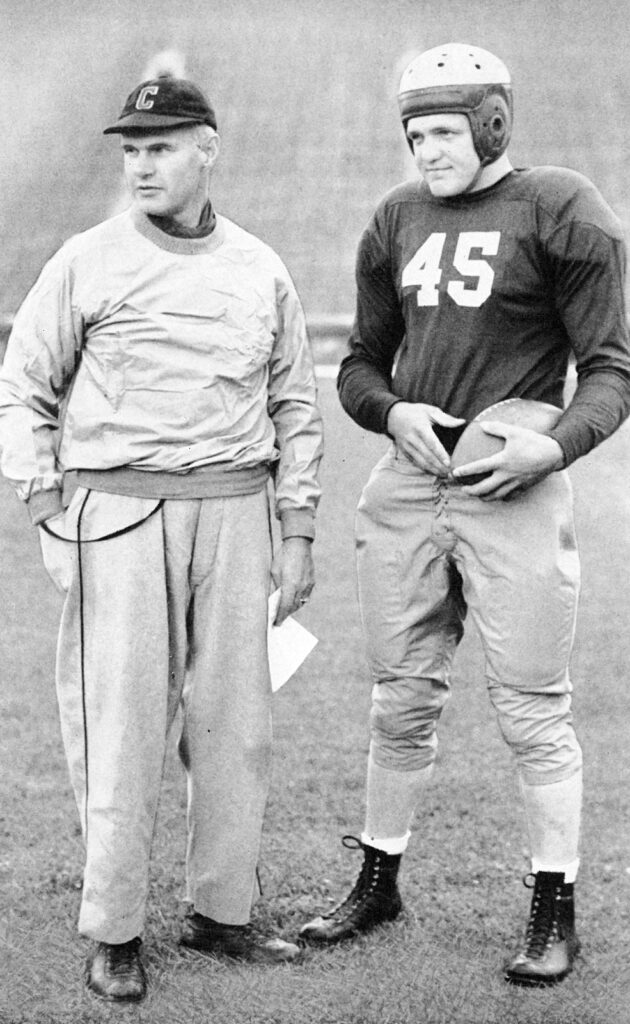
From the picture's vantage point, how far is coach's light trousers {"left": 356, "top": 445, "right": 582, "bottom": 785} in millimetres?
3549

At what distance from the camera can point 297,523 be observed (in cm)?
367

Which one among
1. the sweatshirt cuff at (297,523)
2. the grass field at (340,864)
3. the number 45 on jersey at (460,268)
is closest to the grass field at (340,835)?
the grass field at (340,864)

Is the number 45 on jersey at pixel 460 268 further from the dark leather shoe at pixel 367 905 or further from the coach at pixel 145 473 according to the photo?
the dark leather shoe at pixel 367 905

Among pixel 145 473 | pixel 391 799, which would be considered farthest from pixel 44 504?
pixel 391 799

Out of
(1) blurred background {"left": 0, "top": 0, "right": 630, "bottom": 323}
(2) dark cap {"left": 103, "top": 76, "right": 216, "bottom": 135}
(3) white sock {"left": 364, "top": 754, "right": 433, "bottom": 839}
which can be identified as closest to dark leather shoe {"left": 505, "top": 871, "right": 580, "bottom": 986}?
(3) white sock {"left": 364, "top": 754, "right": 433, "bottom": 839}

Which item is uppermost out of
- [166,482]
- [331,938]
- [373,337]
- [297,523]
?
[373,337]

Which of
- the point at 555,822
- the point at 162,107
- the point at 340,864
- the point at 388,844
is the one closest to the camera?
the point at 162,107

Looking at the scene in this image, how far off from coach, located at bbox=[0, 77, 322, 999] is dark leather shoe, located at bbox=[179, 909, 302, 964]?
0.24 metres

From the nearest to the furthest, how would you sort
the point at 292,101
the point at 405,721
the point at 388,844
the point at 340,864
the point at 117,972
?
the point at 117,972 → the point at 405,721 → the point at 388,844 → the point at 340,864 → the point at 292,101

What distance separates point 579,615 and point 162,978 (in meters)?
4.12

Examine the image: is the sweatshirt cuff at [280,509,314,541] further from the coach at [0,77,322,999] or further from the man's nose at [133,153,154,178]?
the man's nose at [133,153,154,178]

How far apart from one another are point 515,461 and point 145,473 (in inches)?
32.0

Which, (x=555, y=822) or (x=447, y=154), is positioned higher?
(x=447, y=154)

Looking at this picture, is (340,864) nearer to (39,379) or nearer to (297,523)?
(297,523)
